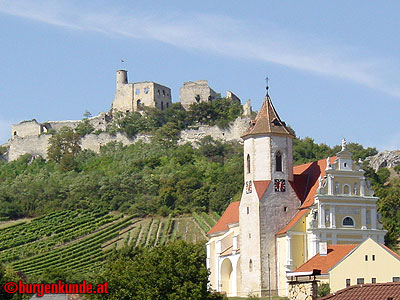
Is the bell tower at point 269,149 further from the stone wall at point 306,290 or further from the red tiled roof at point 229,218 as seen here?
the stone wall at point 306,290

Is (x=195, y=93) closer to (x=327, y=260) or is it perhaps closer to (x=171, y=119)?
(x=171, y=119)

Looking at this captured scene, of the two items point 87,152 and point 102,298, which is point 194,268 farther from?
point 87,152

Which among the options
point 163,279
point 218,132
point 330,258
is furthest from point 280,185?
point 218,132

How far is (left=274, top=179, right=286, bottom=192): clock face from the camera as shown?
174ft

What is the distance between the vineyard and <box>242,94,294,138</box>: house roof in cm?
1922

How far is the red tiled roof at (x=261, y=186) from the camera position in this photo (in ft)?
173

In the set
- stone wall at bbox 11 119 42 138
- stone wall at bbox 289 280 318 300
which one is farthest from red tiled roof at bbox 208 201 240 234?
stone wall at bbox 11 119 42 138

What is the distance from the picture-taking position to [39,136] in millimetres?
109000

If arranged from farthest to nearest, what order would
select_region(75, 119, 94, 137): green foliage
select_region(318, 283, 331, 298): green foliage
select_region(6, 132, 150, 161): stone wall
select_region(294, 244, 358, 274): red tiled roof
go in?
select_region(75, 119, 94, 137): green foliage
select_region(6, 132, 150, 161): stone wall
select_region(294, 244, 358, 274): red tiled roof
select_region(318, 283, 331, 298): green foliage

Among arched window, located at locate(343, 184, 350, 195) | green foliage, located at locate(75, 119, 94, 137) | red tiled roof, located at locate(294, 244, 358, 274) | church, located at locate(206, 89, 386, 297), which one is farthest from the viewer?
green foliage, located at locate(75, 119, 94, 137)

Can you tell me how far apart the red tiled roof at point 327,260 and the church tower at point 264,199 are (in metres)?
4.22

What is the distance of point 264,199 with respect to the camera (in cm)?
5256

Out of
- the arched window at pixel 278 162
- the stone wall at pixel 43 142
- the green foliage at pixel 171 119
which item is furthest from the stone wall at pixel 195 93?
the arched window at pixel 278 162

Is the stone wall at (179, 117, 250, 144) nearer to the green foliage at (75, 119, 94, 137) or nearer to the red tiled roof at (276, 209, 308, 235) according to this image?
the green foliage at (75, 119, 94, 137)
